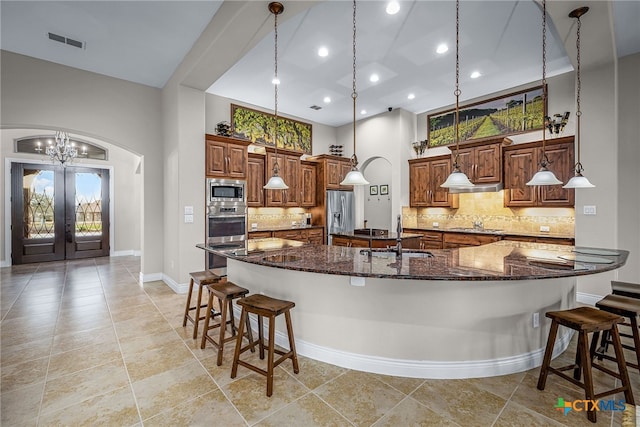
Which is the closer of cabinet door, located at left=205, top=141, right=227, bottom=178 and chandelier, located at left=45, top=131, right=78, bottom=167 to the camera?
cabinet door, located at left=205, top=141, right=227, bottom=178

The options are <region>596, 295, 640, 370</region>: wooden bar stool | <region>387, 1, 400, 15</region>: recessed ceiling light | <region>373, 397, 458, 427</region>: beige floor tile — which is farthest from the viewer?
<region>387, 1, 400, 15</region>: recessed ceiling light

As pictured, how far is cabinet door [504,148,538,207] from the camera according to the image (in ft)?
16.5

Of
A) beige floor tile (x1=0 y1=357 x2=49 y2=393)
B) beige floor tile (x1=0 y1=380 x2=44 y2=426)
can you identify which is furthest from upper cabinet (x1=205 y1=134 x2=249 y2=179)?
beige floor tile (x1=0 y1=380 x2=44 y2=426)

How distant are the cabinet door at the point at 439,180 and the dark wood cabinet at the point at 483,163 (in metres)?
0.38

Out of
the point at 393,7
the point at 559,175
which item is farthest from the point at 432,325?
the point at 559,175

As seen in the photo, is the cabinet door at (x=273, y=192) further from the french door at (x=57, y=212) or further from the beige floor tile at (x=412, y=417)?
the french door at (x=57, y=212)

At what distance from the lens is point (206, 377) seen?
7.80 ft

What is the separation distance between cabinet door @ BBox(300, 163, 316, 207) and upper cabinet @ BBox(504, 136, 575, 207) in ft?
12.9

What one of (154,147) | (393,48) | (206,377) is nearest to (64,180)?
(154,147)

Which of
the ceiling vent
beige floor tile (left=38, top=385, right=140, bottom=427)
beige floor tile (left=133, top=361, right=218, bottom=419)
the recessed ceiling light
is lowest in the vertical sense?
beige floor tile (left=38, top=385, right=140, bottom=427)

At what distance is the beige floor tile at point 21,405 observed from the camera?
190 cm

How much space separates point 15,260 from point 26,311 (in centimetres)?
434

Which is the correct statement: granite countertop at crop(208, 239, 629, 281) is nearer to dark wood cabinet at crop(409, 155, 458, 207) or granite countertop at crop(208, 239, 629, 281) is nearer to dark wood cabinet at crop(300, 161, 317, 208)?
dark wood cabinet at crop(409, 155, 458, 207)

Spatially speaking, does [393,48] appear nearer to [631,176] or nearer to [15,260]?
[631,176]
